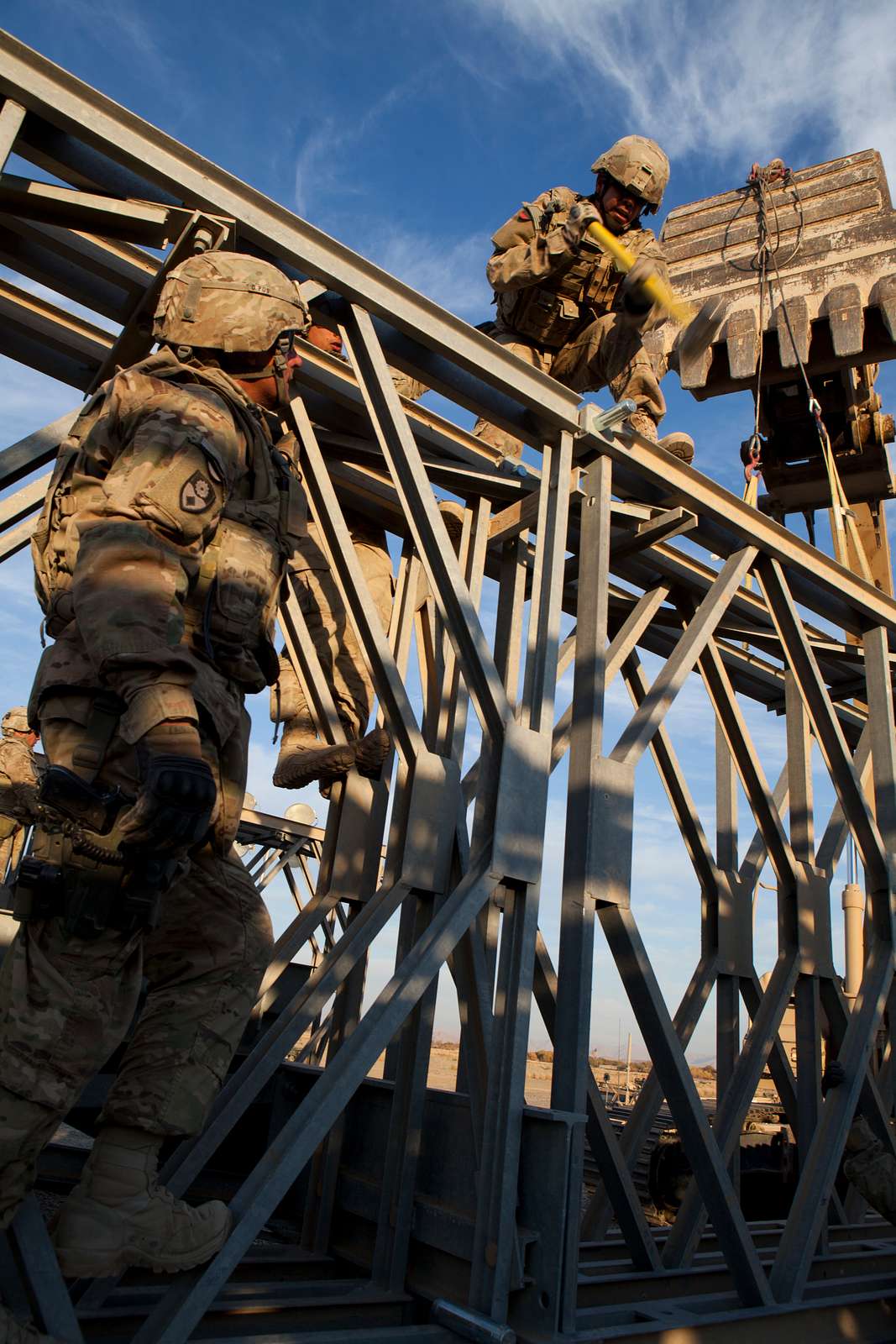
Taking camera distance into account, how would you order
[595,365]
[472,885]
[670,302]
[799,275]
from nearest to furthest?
[472,885], [670,302], [595,365], [799,275]

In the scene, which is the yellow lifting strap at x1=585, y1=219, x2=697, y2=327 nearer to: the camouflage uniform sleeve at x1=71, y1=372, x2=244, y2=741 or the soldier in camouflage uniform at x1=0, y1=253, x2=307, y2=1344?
the soldier in camouflage uniform at x1=0, y1=253, x2=307, y2=1344

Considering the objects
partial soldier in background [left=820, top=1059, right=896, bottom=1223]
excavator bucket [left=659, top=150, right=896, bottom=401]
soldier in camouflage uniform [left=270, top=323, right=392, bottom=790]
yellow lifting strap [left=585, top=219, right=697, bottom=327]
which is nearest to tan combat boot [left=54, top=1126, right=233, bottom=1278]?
soldier in camouflage uniform [left=270, top=323, right=392, bottom=790]

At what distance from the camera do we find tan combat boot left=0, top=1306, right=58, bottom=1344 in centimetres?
204

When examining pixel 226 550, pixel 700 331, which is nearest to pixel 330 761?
pixel 226 550

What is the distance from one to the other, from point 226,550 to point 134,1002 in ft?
3.57

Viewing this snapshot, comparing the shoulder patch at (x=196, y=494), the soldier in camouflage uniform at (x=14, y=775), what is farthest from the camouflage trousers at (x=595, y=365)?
the shoulder patch at (x=196, y=494)

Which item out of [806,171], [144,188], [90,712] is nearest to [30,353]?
[144,188]

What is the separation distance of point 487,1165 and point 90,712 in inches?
70.3

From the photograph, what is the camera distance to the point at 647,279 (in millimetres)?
4586

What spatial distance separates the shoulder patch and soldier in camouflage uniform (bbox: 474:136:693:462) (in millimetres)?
3570

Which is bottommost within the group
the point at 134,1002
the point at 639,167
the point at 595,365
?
the point at 134,1002

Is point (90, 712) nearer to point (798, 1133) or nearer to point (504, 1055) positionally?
point (504, 1055)

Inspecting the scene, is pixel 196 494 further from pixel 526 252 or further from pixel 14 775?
pixel 14 775

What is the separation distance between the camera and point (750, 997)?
18.1ft
